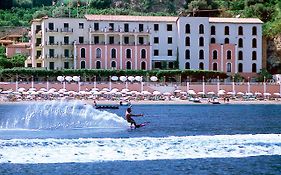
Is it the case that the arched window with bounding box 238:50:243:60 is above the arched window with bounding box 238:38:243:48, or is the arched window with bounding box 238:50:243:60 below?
below

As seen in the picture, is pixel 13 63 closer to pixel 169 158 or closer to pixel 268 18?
pixel 268 18

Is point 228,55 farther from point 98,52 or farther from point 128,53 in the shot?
point 98,52

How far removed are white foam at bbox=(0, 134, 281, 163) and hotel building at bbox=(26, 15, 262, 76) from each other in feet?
227

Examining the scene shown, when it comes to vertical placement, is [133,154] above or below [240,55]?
below

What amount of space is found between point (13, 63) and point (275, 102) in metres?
44.7

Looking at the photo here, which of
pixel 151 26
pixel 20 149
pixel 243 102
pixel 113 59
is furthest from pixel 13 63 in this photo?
pixel 20 149

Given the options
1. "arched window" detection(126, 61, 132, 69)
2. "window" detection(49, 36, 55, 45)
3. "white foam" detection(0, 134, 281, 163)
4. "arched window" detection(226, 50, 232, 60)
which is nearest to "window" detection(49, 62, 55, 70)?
"window" detection(49, 36, 55, 45)

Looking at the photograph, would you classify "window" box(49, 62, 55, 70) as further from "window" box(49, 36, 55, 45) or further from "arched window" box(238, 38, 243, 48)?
"arched window" box(238, 38, 243, 48)

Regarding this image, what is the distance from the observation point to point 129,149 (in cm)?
3041

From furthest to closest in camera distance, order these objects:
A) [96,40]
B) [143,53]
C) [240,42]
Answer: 1. [240,42]
2. [143,53]
3. [96,40]

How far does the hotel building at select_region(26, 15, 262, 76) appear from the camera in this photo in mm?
102125

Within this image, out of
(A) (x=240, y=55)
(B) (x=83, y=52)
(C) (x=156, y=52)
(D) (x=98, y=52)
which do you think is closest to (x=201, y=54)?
(A) (x=240, y=55)

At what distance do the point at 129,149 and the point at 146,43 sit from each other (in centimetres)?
7530

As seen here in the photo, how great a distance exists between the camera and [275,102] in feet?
304
